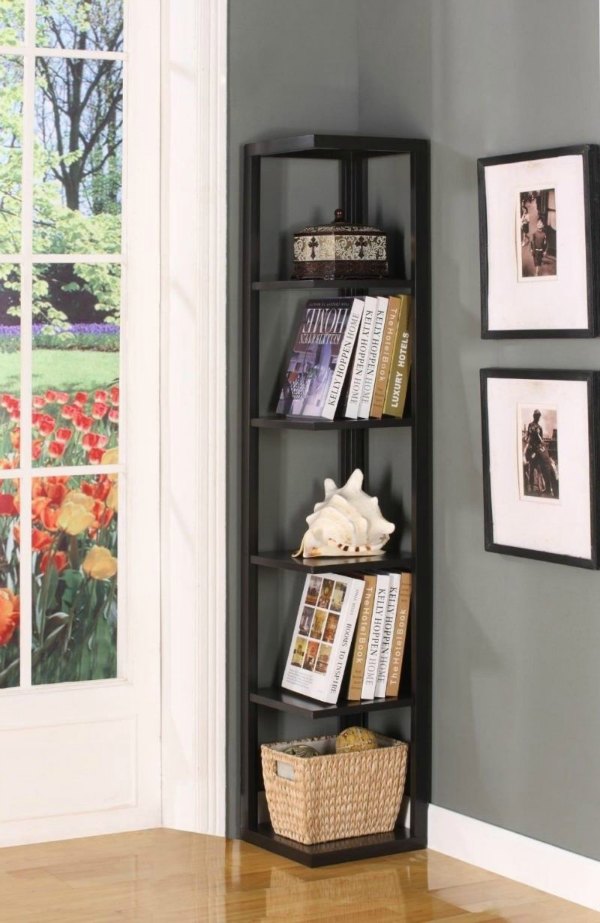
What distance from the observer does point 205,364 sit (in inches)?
136

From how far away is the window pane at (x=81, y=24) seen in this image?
3.39 m

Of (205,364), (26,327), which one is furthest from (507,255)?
(26,327)

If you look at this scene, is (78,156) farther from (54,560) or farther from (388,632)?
(388,632)

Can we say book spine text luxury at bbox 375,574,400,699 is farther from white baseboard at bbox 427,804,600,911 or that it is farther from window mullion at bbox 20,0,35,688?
window mullion at bbox 20,0,35,688

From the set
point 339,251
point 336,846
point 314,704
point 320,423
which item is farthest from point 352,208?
point 336,846

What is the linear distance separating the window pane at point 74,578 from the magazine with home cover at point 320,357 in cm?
51

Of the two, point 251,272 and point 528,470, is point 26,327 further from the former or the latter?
point 528,470

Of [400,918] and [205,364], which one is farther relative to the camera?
[205,364]

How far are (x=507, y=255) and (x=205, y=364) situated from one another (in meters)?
0.80

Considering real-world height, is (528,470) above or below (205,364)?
below

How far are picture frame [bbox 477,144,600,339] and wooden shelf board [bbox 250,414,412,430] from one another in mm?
326

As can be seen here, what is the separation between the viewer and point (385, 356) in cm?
335

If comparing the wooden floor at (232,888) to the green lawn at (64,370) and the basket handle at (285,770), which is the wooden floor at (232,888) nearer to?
the basket handle at (285,770)

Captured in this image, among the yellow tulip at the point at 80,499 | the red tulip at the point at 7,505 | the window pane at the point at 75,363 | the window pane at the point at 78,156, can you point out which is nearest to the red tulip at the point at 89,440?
the window pane at the point at 75,363
